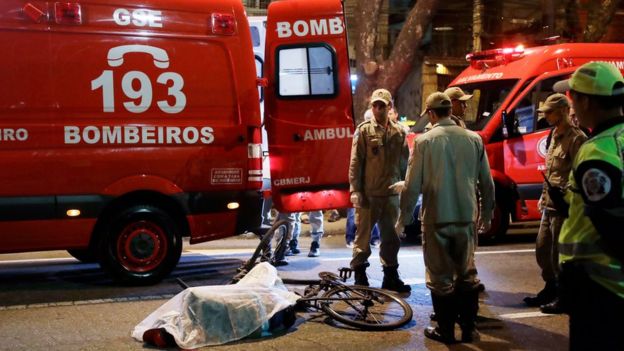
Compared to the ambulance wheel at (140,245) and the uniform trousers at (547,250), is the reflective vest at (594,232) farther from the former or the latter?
the ambulance wheel at (140,245)

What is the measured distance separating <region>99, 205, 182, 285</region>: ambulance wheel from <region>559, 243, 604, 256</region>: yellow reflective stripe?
4.58m

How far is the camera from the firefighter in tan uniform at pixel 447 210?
4.65 metres

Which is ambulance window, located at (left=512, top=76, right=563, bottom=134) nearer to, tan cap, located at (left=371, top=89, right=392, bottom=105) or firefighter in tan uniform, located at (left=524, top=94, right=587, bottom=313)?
firefighter in tan uniform, located at (left=524, top=94, right=587, bottom=313)

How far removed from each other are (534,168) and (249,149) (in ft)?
14.6

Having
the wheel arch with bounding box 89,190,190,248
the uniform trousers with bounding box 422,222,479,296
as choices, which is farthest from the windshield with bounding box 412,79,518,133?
the uniform trousers with bounding box 422,222,479,296

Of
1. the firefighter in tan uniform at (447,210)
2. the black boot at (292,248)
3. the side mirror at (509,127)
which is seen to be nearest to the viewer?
the firefighter in tan uniform at (447,210)

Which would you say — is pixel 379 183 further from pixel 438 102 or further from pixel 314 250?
pixel 314 250

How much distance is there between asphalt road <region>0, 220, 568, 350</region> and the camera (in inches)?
185

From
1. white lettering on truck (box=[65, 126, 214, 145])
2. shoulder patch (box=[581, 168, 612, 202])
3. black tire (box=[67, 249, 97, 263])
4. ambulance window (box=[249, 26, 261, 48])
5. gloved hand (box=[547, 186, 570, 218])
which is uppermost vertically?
ambulance window (box=[249, 26, 261, 48])

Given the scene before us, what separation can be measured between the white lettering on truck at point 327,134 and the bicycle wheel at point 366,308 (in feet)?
7.41

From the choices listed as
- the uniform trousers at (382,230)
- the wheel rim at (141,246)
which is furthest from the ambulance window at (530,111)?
the wheel rim at (141,246)

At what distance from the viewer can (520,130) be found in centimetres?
921

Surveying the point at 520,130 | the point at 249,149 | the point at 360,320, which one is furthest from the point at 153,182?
the point at 520,130

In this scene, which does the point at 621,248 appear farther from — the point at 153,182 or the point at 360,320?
the point at 153,182
